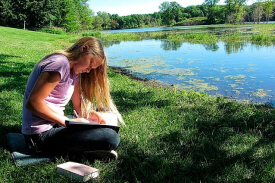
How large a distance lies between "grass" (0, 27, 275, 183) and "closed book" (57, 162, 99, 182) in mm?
53

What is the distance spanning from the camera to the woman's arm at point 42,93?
2061 millimetres

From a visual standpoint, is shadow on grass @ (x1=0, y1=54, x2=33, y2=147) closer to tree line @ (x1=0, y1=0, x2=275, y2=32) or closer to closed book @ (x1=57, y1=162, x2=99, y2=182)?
closed book @ (x1=57, y1=162, x2=99, y2=182)

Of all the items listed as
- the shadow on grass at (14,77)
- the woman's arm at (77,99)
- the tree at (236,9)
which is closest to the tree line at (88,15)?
the tree at (236,9)

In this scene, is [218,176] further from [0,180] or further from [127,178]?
[0,180]

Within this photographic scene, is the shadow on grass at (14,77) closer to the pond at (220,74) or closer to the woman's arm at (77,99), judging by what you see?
the woman's arm at (77,99)

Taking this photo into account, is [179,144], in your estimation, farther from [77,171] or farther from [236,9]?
[236,9]

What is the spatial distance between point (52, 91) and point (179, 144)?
146 cm

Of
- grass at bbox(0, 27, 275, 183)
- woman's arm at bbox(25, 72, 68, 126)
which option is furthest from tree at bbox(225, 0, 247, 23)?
woman's arm at bbox(25, 72, 68, 126)

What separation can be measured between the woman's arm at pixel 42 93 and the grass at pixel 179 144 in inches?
20.8

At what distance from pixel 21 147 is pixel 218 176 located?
1887 millimetres

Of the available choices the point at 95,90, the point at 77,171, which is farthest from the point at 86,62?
the point at 77,171

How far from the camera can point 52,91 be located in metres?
2.29

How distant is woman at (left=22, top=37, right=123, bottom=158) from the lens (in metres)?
Result: 2.10

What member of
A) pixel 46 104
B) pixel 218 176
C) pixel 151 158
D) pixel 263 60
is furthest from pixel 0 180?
pixel 263 60
